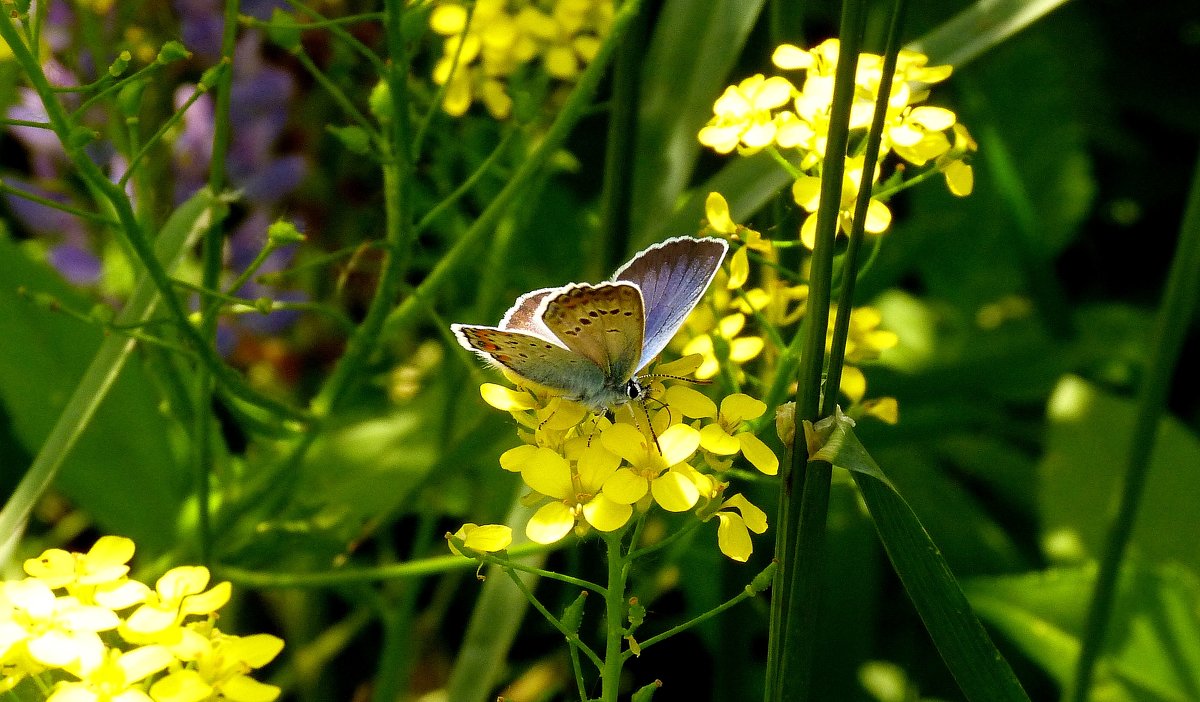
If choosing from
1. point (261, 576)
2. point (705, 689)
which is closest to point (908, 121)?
point (261, 576)

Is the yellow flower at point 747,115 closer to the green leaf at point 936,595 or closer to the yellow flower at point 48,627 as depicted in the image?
the green leaf at point 936,595

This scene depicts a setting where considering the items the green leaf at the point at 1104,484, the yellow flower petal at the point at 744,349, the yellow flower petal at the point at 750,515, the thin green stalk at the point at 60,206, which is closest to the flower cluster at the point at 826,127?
the yellow flower petal at the point at 744,349

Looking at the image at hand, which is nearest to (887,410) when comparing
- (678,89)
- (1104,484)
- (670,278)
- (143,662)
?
(670,278)

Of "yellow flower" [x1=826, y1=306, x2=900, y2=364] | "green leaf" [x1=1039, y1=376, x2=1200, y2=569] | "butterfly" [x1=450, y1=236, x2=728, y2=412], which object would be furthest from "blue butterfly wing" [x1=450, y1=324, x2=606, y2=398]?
"green leaf" [x1=1039, y1=376, x2=1200, y2=569]

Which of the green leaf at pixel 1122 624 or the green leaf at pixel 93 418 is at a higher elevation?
the green leaf at pixel 93 418

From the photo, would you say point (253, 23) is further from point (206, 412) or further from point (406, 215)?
point (206, 412)

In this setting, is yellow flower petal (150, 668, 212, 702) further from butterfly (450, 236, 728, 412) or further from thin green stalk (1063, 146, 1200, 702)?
thin green stalk (1063, 146, 1200, 702)
